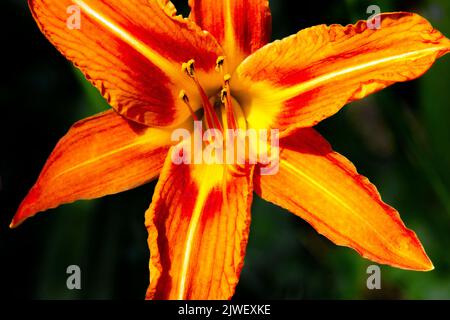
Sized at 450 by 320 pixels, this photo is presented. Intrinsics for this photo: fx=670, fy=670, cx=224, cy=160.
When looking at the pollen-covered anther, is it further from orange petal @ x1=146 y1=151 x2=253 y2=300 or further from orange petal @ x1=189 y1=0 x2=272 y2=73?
orange petal @ x1=146 y1=151 x2=253 y2=300

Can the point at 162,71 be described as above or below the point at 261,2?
below

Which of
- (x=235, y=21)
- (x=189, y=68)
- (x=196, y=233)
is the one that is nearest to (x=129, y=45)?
(x=189, y=68)

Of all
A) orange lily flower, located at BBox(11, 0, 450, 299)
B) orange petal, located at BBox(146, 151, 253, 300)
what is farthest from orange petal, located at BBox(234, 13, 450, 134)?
orange petal, located at BBox(146, 151, 253, 300)

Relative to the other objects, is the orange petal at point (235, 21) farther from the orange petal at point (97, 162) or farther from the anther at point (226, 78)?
the orange petal at point (97, 162)

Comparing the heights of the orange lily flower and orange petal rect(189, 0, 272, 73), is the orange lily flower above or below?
below

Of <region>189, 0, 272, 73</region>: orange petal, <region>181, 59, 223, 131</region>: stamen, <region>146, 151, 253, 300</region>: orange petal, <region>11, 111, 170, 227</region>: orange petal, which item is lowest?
<region>146, 151, 253, 300</region>: orange petal

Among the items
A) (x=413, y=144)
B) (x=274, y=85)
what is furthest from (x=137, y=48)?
(x=413, y=144)

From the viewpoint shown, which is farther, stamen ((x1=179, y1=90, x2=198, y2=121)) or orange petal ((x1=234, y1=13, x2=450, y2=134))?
stamen ((x1=179, y1=90, x2=198, y2=121))
